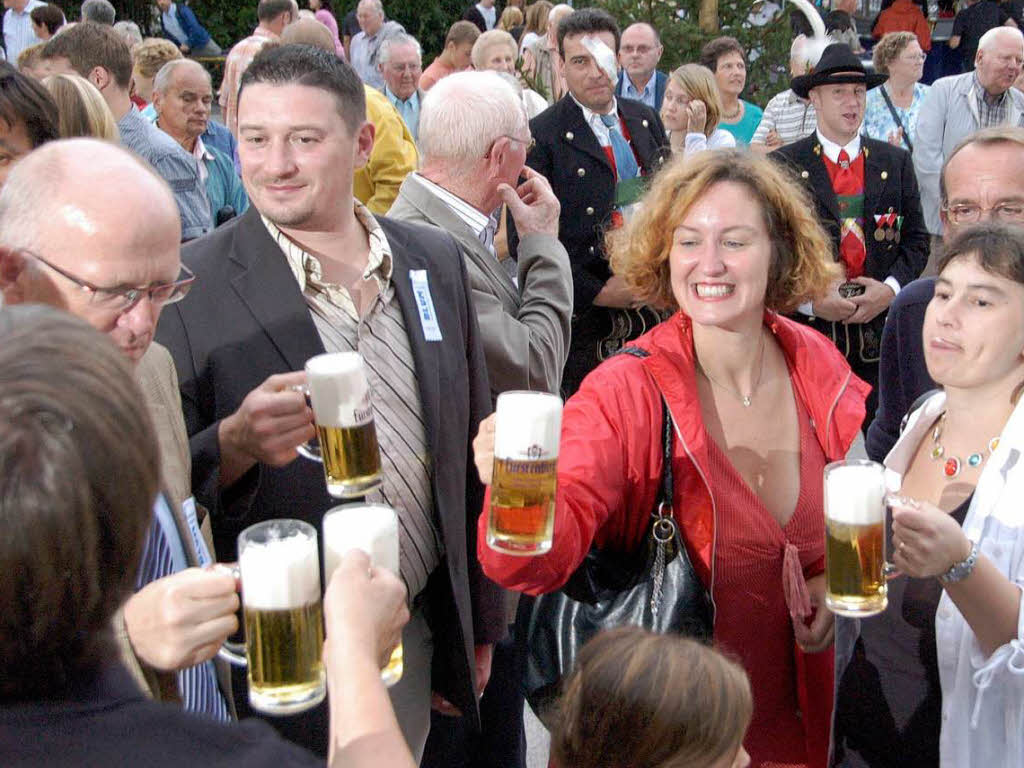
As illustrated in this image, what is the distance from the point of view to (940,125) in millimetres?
7777

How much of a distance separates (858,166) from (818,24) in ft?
13.6

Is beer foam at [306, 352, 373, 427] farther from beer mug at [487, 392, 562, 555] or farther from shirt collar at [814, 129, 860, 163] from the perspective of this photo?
shirt collar at [814, 129, 860, 163]

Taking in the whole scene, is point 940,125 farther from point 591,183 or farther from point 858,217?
point 591,183

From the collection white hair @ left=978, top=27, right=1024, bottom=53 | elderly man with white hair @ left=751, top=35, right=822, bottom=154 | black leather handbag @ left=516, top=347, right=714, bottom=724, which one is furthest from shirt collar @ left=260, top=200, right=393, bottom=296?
white hair @ left=978, top=27, right=1024, bottom=53

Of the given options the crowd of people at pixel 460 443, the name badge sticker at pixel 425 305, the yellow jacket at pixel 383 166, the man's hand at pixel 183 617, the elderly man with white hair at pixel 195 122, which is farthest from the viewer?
the elderly man with white hair at pixel 195 122

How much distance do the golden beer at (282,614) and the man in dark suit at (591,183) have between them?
3324 millimetres

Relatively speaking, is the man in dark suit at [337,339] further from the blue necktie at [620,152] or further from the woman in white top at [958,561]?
the blue necktie at [620,152]

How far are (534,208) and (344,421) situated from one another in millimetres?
1718

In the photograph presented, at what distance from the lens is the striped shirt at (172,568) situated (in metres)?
1.77

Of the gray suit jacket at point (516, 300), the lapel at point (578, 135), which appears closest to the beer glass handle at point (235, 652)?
the gray suit jacket at point (516, 300)

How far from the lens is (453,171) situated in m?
3.39

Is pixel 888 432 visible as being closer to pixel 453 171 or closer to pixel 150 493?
pixel 453 171

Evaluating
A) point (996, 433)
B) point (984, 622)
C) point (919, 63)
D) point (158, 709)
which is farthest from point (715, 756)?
point (919, 63)

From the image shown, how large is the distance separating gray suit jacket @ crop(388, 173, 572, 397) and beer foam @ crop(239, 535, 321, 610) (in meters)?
1.43
